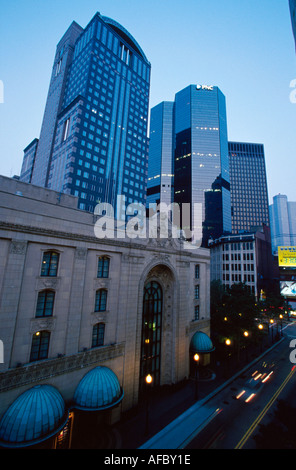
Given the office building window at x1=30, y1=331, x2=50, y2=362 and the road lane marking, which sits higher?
the office building window at x1=30, y1=331, x2=50, y2=362

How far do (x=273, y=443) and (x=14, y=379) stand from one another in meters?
19.5

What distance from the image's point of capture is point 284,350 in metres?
38.1

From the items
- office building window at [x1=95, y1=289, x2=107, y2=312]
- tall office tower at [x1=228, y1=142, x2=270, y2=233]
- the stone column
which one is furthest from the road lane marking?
tall office tower at [x1=228, y1=142, x2=270, y2=233]

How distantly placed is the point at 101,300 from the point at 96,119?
8208 centimetres

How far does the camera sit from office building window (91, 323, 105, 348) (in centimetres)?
1800

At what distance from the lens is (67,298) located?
16.3 m

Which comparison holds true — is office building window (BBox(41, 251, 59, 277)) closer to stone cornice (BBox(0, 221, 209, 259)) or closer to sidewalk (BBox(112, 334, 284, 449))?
stone cornice (BBox(0, 221, 209, 259))

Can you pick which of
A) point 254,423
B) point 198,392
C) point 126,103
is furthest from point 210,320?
point 126,103

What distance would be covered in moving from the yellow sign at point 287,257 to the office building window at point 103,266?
2627 inches

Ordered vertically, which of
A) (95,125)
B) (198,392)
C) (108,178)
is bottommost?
(198,392)

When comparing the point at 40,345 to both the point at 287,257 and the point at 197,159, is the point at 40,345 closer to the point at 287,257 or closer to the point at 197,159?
the point at 287,257

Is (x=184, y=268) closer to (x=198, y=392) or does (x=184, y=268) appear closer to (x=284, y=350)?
(x=198, y=392)

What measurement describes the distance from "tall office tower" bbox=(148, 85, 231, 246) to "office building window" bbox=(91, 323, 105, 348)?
4644 inches
